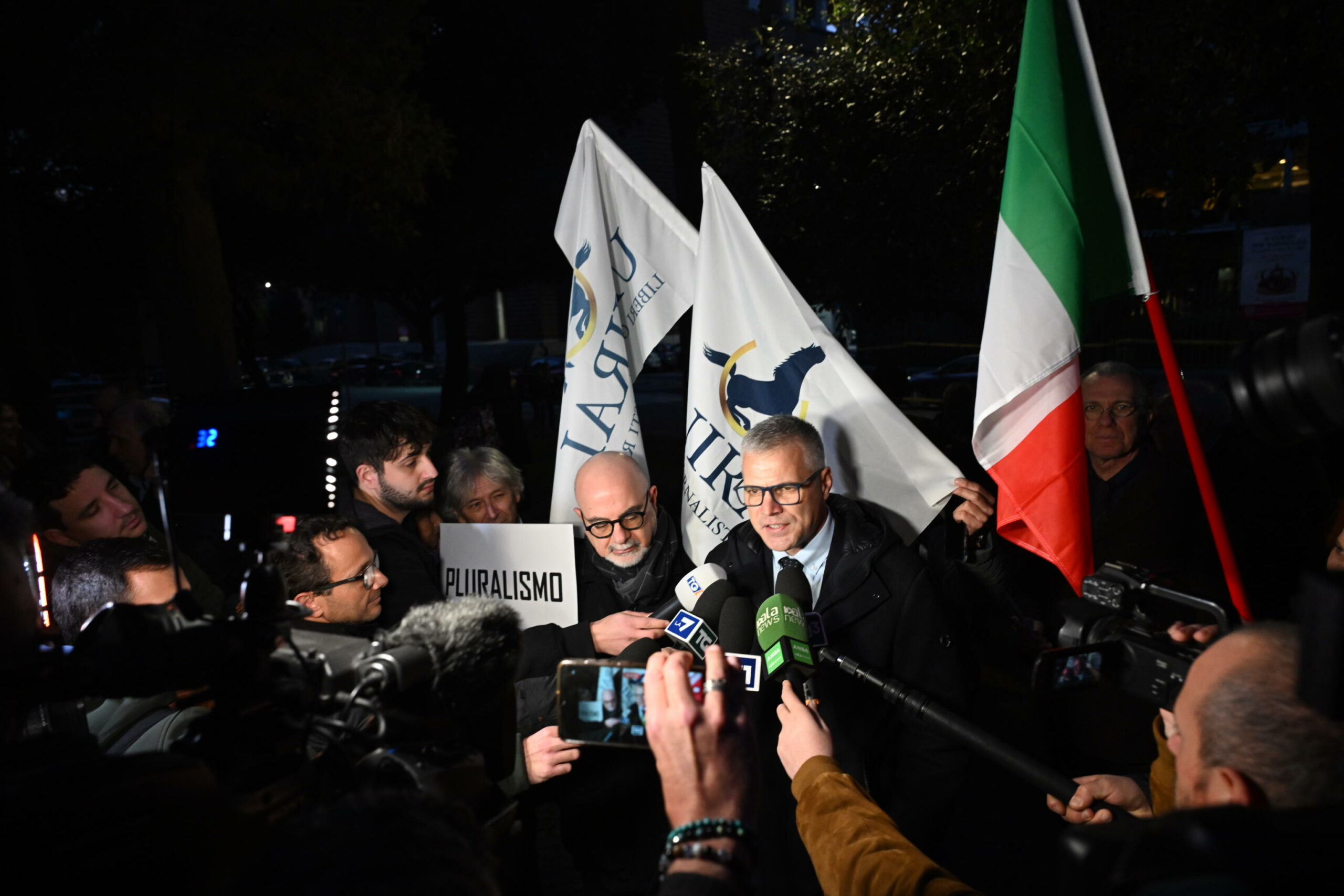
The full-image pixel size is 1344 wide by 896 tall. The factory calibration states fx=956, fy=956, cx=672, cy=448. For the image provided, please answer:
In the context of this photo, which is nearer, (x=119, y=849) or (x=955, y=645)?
(x=119, y=849)

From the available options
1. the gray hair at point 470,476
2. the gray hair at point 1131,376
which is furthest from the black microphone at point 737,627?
the gray hair at point 1131,376

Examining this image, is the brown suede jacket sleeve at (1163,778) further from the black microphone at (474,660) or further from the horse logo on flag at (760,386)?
the horse logo on flag at (760,386)

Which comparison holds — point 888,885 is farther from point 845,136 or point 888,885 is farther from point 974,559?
point 845,136

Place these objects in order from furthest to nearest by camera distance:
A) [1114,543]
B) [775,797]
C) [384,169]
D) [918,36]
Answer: [384,169]
[918,36]
[1114,543]
[775,797]

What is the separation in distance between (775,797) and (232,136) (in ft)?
30.6

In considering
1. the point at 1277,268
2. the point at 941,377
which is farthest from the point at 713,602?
the point at 941,377

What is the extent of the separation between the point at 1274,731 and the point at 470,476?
3.30 meters

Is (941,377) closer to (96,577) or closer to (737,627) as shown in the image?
(737,627)

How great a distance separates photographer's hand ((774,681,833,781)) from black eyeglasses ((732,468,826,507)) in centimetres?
88

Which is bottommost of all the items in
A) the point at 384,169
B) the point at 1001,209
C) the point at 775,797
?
the point at 775,797

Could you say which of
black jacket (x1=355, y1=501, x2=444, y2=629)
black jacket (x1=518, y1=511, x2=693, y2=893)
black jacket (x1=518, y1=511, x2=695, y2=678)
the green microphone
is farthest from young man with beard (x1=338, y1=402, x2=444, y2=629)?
the green microphone

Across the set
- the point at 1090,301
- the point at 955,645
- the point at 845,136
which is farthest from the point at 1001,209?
the point at 845,136

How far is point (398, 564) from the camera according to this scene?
3307 mm

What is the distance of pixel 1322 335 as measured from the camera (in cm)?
127
